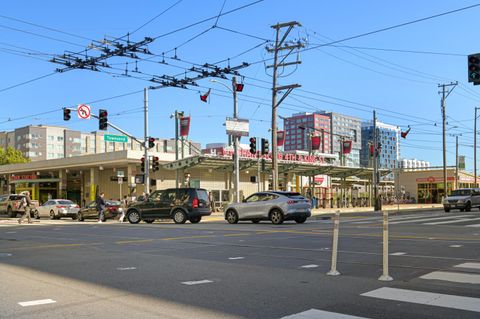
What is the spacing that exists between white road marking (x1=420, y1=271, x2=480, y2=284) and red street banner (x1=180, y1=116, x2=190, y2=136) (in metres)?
31.0

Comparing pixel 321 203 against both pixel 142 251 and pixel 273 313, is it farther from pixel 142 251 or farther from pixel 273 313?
pixel 273 313

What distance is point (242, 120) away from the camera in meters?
33.6

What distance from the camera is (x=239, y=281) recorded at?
812 centimetres

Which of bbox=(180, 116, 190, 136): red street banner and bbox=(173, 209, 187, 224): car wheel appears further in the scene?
bbox=(180, 116, 190, 136): red street banner

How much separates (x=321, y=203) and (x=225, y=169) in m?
13.7

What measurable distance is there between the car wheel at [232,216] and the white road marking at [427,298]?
17.6 metres

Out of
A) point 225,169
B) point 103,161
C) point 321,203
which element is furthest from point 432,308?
point 321,203

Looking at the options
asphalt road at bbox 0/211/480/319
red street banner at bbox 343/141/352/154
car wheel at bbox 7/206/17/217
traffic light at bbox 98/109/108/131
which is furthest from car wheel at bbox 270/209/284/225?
red street banner at bbox 343/141/352/154

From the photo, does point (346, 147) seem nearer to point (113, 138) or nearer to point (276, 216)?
point (113, 138)

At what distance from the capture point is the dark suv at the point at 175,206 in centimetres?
2534

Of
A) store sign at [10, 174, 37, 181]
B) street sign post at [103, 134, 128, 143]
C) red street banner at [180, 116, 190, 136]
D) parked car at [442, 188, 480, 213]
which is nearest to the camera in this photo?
street sign post at [103, 134, 128, 143]

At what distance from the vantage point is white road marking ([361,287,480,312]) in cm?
633

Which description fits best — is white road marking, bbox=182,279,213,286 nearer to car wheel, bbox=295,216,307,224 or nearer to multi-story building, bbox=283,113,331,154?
car wheel, bbox=295,216,307,224

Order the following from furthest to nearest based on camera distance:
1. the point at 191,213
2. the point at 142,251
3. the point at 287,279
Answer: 1. the point at 191,213
2. the point at 142,251
3. the point at 287,279
